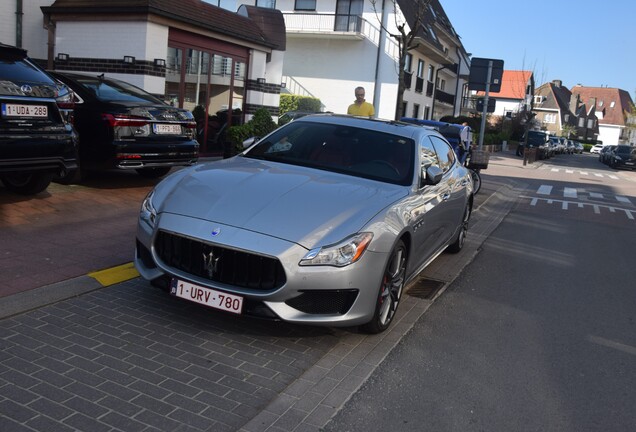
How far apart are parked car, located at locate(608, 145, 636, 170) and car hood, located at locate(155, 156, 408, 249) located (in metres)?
41.0

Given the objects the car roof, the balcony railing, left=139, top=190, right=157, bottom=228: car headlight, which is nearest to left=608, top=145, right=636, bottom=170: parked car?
the balcony railing

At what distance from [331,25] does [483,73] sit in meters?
17.3

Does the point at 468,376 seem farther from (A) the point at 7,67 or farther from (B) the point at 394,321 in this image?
(A) the point at 7,67

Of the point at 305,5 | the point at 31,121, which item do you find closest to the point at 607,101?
the point at 305,5

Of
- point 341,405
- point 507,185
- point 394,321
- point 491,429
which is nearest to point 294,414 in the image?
point 341,405

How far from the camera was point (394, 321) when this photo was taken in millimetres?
5043

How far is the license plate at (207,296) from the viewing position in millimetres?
3975

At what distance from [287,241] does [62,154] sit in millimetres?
3969

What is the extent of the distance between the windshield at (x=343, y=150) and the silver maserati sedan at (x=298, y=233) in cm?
2

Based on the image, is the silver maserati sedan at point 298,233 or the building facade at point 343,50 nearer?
the silver maserati sedan at point 298,233

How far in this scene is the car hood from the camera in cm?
413

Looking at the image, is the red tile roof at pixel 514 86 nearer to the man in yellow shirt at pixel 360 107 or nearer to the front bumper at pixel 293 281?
the man in yellow shirt at pixel 360 107

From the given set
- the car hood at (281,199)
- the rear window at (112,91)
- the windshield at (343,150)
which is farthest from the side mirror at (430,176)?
the rear window at (112,91)

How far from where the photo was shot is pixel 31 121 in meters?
6.46
